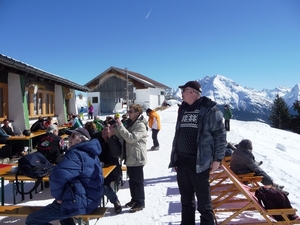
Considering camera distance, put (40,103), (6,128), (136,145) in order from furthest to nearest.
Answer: (40,103) < (6,128) < (136,145)

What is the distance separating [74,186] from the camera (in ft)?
8.29

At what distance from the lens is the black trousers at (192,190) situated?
2766mm

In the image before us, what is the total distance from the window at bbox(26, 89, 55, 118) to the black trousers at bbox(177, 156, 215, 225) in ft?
32.4

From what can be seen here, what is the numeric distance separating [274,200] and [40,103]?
11.8 meters

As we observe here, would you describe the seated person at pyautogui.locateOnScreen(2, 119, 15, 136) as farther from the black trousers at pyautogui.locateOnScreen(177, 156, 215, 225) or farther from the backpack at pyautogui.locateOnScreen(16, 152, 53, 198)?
the black trousers at pyautogui.locateOnScreen(177, 156, 215, 225)

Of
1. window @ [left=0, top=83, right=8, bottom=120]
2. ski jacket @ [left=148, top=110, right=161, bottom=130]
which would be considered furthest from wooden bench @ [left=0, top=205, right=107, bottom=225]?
window @ [left=0, top=83, right=8, bottom=120]

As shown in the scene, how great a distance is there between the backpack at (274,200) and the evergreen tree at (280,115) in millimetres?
48347

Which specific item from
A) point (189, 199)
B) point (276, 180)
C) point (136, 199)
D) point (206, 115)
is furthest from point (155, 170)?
point (206, 115)

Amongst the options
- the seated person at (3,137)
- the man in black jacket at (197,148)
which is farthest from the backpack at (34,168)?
the seated person at (3,137)

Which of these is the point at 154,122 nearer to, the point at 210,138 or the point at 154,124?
the point at 154,124

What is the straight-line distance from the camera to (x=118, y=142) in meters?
4.06

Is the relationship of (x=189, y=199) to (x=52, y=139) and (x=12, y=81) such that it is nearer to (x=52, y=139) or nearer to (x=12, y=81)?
(x=52, y=139)

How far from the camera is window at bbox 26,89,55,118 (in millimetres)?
10945

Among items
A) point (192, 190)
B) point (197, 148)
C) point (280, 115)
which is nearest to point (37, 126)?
point (192, 190)
